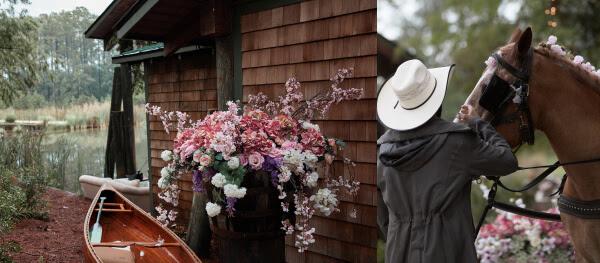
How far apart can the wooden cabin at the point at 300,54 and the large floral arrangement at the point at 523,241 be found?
0.86 m

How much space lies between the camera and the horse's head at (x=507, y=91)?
6.52ft

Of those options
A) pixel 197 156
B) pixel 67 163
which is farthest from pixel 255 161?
pixel 67 163

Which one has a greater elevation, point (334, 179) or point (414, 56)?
point (414, 56)

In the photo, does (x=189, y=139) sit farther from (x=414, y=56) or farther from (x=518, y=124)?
(x=518, y=124)

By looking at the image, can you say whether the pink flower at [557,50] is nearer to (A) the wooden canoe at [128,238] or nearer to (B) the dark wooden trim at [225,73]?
(A) the wooden canoe at [128,238]

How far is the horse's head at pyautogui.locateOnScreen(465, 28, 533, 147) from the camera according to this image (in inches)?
78.3

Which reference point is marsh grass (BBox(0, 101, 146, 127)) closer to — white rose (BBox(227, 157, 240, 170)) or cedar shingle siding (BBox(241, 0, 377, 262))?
cedar shingle siding (BBox(241, 0, 377, 262))

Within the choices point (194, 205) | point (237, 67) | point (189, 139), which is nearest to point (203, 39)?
point (237, 67)

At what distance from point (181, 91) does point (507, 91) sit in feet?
16.4

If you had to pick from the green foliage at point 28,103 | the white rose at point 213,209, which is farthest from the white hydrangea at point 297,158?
the green foliage at point 28,103

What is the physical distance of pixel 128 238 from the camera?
13.5 ft

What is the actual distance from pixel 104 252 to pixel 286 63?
211 centimetres

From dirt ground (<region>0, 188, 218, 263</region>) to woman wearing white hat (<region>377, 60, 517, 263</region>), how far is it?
11.5 ft

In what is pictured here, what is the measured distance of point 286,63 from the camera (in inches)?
156
